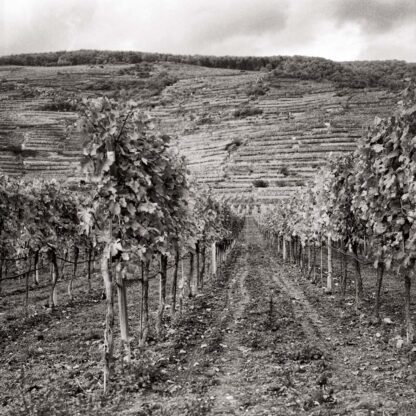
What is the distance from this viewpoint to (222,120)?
86812 mm

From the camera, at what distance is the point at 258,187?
6059 centimetres

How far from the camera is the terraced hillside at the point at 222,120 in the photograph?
63812 mm

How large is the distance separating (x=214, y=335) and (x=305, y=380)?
3.48 meters

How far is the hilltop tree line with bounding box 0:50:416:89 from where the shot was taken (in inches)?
4112

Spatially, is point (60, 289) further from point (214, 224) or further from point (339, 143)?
point (339, 143)

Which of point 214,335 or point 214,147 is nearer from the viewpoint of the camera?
point 214,335

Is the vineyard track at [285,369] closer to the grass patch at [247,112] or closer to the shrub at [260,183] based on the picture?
the shrub at [260,183]

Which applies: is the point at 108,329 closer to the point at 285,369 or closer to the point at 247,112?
the point at 285,369

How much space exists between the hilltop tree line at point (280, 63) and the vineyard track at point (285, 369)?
92104mm

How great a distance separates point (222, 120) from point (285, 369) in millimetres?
80598

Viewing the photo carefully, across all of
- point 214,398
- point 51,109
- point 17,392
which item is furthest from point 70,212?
point 51,109

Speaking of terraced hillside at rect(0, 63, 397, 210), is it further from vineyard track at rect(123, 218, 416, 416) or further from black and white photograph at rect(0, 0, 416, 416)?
vineyard track at rect(123, 218, 416, 416)

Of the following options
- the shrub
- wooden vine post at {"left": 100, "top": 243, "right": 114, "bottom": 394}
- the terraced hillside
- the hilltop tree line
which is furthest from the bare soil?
the hilltop tree line

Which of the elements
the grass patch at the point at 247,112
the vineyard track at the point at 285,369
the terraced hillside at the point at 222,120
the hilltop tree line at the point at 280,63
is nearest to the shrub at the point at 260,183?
the terraced hillside at the point at 222,120
